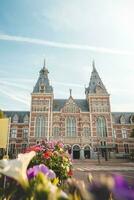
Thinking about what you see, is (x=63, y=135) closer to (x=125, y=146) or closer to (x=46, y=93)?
(x=46, y=93)

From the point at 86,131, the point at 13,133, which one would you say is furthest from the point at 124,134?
the point at 13,133

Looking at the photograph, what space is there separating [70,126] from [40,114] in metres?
6.52

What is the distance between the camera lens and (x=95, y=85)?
45219mm

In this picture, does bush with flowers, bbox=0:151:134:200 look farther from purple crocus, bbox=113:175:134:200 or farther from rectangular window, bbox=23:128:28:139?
rectangular window, bbox=23:128:28:139

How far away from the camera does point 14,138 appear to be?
4294 cm

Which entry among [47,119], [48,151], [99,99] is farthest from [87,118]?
[48,151]

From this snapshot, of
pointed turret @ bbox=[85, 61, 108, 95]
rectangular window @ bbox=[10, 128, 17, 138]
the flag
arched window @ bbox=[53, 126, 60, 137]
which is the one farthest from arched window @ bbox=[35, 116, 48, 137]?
the flag

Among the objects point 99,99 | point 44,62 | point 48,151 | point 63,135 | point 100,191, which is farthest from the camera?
point 44,62

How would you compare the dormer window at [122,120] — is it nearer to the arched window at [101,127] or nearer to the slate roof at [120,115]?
the slate roof at [120,115]

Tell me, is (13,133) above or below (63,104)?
below

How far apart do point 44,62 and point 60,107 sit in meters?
12.6

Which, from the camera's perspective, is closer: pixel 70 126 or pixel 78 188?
pixel 78 188

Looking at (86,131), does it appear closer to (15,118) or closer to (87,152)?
(87,152)

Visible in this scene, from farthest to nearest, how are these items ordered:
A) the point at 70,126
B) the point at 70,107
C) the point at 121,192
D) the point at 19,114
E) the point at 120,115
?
the point at 120,115, the point at 19,114, the point at 70,107, the point at 70,126, the point at 121,192
